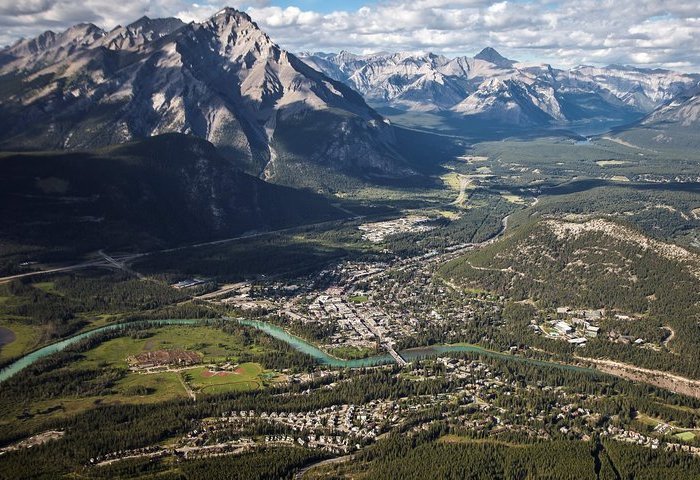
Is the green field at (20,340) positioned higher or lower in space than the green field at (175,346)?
higher

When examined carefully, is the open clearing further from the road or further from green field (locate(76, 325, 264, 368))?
the road

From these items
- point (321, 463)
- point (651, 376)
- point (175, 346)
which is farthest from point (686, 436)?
point (175, 346)

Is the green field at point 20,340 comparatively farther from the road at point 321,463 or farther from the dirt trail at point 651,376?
the dirt trail at point 651,376

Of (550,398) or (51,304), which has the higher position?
(51,304)

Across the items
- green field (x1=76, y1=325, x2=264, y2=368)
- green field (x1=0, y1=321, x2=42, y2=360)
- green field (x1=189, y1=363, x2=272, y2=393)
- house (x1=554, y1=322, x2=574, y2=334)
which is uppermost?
green field (x1=0, y1=321, x2=42, y2=360)

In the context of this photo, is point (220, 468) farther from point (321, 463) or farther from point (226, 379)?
point (226, 379)

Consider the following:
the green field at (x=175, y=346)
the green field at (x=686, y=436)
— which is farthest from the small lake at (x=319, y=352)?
the green field at (x=686, y=436)

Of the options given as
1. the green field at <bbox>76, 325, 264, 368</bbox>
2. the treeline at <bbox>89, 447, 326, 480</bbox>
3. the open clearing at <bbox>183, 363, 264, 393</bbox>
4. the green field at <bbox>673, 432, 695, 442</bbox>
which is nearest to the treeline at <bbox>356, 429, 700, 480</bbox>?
the green field at <bbox>673, 432, 695, 442</bbox>

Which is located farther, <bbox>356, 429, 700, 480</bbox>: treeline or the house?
the house

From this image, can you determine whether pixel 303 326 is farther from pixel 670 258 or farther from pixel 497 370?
pixel 670 258

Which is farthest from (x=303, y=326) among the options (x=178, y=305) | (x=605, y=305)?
(x=605, y=305)

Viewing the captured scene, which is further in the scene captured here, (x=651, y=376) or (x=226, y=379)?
(x=651, y=376)
